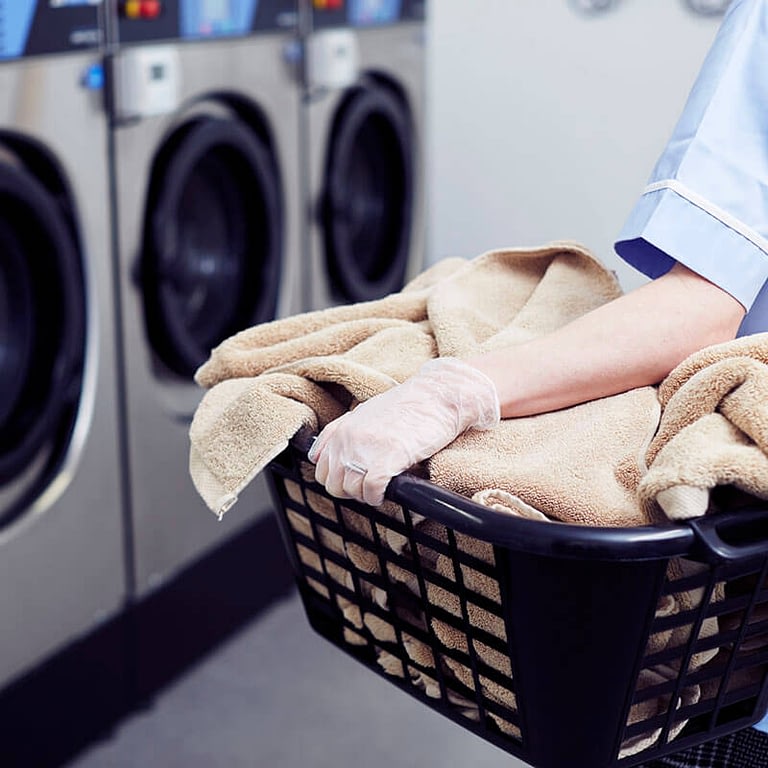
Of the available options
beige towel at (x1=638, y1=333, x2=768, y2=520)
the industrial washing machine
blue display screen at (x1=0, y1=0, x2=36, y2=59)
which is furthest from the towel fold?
the industrial washing machine

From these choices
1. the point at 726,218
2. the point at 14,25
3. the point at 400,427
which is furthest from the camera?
the point at 14,25

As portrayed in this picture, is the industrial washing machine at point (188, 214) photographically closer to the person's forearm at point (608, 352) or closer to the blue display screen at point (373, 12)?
the blue display screen at point (373, 12)

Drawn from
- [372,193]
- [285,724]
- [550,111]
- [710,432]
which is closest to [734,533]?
[710,432]

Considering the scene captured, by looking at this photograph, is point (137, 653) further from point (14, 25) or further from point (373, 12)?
point (373, 12)

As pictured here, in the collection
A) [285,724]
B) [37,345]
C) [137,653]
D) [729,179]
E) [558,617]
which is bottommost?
[285,724]

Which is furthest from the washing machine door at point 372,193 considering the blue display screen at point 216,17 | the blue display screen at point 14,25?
the blue display screen at point 14,25

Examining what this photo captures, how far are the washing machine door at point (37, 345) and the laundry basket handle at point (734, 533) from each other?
4.50ft

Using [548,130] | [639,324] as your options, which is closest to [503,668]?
[639,324]

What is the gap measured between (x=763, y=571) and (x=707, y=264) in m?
0.24

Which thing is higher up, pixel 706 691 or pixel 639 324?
pixel 639 324

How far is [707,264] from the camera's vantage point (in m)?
0.84

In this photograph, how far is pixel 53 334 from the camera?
193cm

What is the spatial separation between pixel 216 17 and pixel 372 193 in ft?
2.82

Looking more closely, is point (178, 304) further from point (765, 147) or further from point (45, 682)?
point (765, 147)
